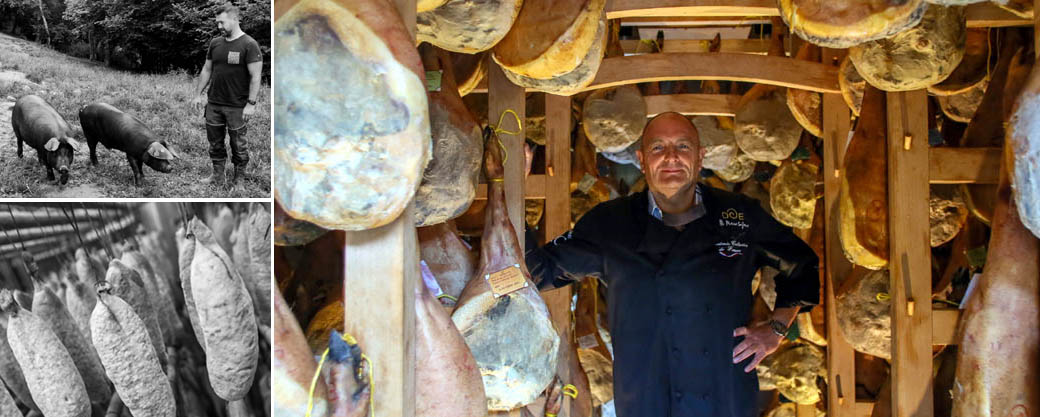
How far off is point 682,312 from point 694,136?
62 cm

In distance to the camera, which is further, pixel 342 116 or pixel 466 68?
pixel 466 68

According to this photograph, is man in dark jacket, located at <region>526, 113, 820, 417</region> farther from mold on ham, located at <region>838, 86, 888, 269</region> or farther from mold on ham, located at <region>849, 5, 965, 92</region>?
mold on ham, located at <region>849, 5, 965, 92</region>

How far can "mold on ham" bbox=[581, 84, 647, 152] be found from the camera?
438 cm

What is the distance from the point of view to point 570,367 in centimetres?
378

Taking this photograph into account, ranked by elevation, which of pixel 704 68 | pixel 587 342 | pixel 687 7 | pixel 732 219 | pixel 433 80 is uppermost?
pixel 687 7

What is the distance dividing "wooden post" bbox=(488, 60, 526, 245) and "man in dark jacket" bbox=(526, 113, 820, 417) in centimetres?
47

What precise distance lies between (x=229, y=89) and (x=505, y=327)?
3.26 ft

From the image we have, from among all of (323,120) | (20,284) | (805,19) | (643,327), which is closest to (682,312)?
(643,327)

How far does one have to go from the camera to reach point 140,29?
4.98 ft

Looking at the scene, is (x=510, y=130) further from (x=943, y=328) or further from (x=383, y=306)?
(x=943, y=328)

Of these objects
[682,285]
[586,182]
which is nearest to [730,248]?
[682,285]

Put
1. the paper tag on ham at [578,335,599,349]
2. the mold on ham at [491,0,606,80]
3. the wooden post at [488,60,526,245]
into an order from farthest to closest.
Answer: the paper tag on ham at [578,335,599,349]
the wooden post at [488,60,526,245]
the mold on ham at [491,0,606,80]

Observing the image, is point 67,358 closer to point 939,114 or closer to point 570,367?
point 570,367

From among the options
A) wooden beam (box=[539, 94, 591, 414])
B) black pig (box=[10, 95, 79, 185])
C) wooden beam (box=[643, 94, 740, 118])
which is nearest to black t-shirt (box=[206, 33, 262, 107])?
black pig (box=[10, 95, 79, 185])
